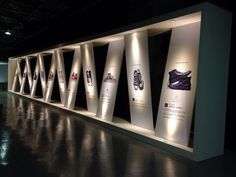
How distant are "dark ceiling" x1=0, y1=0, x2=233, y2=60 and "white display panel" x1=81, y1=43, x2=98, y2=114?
95 centimetres

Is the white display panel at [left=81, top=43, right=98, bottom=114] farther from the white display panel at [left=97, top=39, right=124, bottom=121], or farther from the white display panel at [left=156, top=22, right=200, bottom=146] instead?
the white display panel at [left=156, top=22, right=200, bottom=146]

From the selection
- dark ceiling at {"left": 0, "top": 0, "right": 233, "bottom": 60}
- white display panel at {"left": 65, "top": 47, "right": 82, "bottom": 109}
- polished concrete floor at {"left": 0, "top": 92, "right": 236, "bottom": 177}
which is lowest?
polished concrete floor at {"left": 0, "top": 92, "right": 236, "bottom": 177}

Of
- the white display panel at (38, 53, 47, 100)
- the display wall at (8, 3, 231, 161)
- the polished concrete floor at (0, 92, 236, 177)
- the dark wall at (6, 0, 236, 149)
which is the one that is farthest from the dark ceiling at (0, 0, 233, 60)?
the polished concrete floor at (0, 92, 236, 177)

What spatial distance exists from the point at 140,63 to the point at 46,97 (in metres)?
8.09

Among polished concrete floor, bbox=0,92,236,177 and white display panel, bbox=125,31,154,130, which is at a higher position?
white display panel, bbox=125,31,154,130

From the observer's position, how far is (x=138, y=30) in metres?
6.64

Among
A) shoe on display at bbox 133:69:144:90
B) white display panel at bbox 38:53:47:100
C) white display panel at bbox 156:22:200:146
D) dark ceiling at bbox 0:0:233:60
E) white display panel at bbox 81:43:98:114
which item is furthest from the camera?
white display panel at bbox 38:53:47:100

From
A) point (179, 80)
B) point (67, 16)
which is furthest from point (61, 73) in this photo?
point (179, 80)

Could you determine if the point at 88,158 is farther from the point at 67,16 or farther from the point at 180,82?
the point at 67,16

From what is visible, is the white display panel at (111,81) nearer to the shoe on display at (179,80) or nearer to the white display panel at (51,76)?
the shoe on display at (179,80)

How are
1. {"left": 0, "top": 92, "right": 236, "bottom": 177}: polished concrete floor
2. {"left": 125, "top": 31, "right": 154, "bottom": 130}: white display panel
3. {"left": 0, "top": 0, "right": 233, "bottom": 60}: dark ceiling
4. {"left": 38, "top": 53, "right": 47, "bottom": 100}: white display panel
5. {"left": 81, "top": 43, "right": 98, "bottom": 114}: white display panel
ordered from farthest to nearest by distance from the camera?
1. {"left": 38, "top": 53, "right": 47, "bottom": 100}: white display panel
2. {"left": 81, "top": 43, "right": 98, "bottom": 114}: white display panel
3. {"left": 0, "top": 0, "right": 233, "bottom": 60}: dark ceiling
4. {"left": 125, "top": 31, "right": 154, "bottom": 130}: white display panel
5. {"left": 0, "top": 92, "right": 236, "bottom": 177}: polished concrete floor

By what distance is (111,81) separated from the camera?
799cm

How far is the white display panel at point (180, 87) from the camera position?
5.16 meters

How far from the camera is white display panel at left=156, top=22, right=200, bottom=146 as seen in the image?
5160 millimetres
